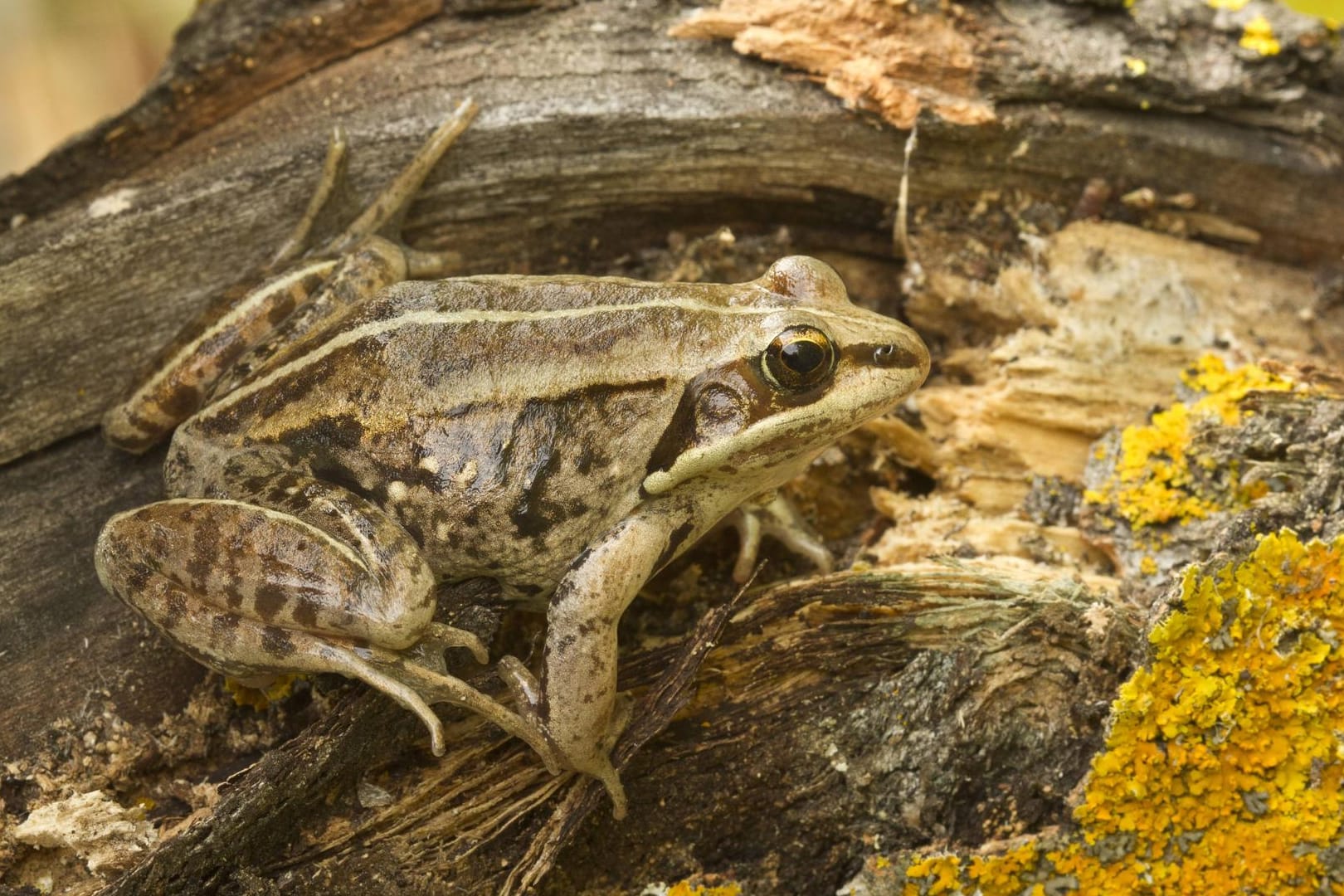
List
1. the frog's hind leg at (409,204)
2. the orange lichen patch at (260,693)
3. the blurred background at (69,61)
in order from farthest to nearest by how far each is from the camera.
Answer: the blurred background at (69,61), the frog's hind leg at (409,204), the orange lichen patch at (260,693)

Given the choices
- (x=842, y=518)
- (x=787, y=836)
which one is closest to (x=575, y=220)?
(x=842, y=518)

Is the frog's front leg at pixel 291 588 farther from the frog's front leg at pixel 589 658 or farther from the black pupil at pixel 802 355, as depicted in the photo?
the black pupil at pixel 802 355

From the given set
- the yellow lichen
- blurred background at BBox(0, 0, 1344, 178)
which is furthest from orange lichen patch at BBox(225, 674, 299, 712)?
the yellow lichen

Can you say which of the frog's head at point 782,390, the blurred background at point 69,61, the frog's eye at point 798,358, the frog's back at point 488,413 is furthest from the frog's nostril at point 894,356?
the blurred background at point 69,61

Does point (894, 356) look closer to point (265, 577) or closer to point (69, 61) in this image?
point (265, 577)

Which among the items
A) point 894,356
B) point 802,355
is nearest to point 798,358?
point 802,355
